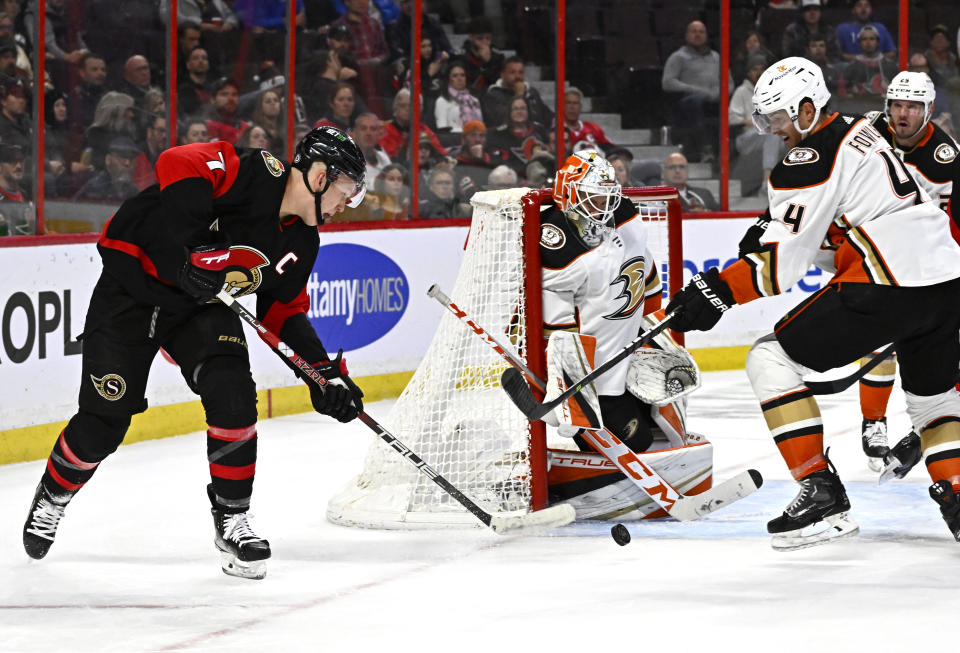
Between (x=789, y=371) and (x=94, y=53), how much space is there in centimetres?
332

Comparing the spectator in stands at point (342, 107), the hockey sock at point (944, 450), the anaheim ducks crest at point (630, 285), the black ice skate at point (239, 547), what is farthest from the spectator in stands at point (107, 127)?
the hockey sock at point (944, 450)

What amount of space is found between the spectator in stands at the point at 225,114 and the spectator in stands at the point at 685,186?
7.85 feet

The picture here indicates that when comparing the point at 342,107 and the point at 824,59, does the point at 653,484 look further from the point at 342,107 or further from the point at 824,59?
the point at 824,59

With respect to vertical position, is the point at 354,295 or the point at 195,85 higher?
the point at 195,85

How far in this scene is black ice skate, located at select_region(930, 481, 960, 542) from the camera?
10.8 ft

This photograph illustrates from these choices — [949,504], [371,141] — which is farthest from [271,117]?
[949,504]

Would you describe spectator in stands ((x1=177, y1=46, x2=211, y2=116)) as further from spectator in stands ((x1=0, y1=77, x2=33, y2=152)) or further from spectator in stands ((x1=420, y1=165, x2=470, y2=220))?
spectator in stands ((x1=420, y1=165, x2=470, y2=220))

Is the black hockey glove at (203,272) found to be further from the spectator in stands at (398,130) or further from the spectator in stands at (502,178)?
the spectator in stands at (502,178)

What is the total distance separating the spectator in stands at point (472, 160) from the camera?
22.8 ft

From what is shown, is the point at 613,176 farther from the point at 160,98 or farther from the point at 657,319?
the point at 160,98

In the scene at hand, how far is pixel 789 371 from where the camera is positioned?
10.8ft

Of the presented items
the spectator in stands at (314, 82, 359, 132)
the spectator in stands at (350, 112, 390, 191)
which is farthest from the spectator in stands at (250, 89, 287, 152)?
the spectator in stands at (350, 112, 390, 191)

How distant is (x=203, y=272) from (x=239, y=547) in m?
0.60

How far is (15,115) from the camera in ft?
17.0
